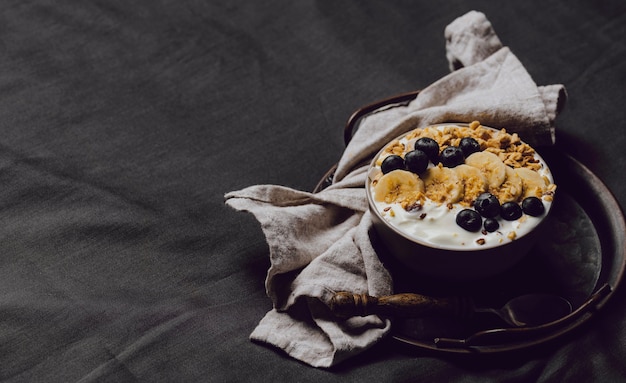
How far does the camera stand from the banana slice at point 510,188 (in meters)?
0.99

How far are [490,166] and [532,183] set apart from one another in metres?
0.06

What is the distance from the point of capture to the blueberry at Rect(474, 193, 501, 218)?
97 centimetres

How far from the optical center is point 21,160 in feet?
4.27

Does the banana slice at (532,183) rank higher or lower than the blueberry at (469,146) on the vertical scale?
lower

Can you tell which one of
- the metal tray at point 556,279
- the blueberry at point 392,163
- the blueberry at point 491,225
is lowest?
the metal tray at point 556,279

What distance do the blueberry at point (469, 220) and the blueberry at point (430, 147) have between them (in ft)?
0.37

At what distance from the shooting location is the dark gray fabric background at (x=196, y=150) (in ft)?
3.34

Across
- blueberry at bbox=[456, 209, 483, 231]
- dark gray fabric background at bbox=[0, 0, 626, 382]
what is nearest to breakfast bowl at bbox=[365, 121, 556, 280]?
blueberry at bbox=[456, 209, 483, 231]

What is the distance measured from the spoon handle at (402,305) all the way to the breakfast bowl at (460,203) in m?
0.05

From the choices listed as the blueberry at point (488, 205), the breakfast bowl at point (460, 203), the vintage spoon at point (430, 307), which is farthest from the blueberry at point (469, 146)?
the vintage spoon at point (430, 307)

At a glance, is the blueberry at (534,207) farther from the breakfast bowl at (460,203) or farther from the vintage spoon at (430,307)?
the vintage spoon at (430,307)

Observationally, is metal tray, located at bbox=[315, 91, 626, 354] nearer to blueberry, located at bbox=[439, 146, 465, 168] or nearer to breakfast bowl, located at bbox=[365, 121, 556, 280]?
breakfast bowl, located at bbox=[365, 121, 556, 280]

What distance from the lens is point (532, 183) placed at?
1.01m

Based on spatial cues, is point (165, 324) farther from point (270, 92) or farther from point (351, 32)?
point (351, 32)
